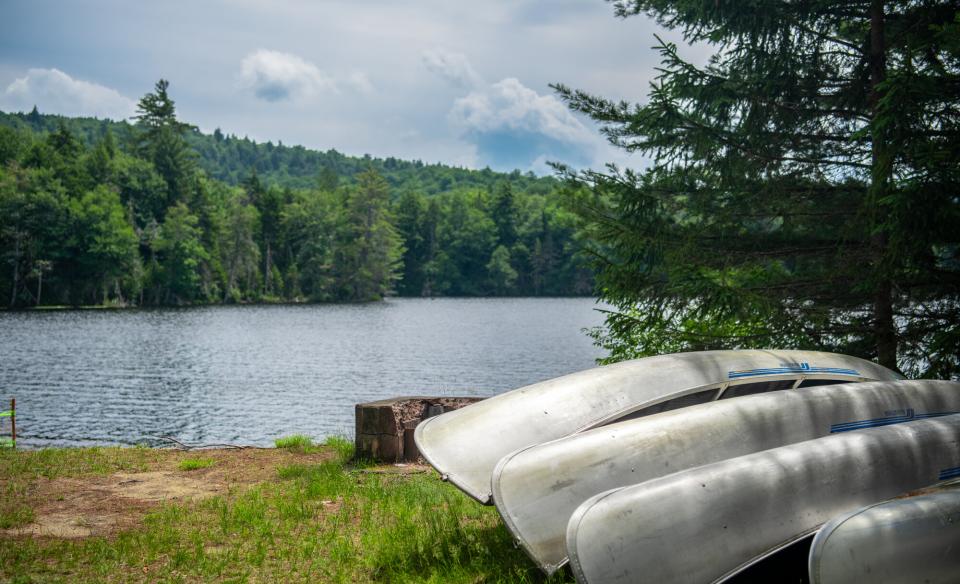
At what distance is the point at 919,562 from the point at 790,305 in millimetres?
5753

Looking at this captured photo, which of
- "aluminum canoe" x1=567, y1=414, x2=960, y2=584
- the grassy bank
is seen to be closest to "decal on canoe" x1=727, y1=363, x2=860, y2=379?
"aluminum canoe" x1=567, y1=414, x2=960, y2=584

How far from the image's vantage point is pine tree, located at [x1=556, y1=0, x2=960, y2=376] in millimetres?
9188

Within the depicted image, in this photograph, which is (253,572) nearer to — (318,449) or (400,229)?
(318,449)

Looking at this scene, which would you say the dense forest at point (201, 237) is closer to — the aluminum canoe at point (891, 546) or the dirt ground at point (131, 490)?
the dirt ground at point (131, 490)

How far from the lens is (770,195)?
977cm

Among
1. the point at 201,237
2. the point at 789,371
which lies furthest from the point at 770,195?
the point at 201,237

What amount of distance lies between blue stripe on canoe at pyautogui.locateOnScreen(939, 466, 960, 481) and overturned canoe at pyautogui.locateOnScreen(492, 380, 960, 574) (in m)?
0.69

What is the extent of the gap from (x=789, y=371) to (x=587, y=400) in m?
1.98

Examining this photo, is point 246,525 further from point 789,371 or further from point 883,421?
point 883,421

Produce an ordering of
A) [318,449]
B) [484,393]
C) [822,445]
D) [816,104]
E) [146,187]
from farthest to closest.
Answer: [146,187]
[484,393]
[816,104]
[318,449]
[822,445]

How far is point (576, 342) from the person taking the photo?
46.4 metres

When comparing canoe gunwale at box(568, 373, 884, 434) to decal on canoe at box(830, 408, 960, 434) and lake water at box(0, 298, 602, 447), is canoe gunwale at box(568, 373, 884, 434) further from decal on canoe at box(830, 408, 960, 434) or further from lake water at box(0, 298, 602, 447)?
lake water at box(0, 298, 602, 447)

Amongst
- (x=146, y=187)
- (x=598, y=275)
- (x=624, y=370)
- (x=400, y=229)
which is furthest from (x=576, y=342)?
(x=400, y=229)

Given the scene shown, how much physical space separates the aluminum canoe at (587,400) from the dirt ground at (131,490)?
7.99ft
